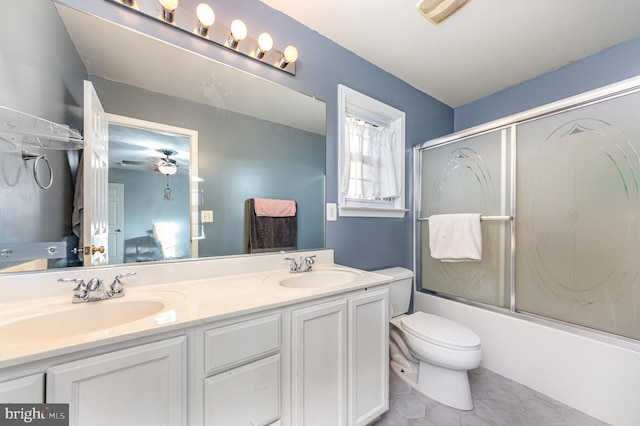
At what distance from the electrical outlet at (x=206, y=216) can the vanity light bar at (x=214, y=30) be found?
896 millimetres

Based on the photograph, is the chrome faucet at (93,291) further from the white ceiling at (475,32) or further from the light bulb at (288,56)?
the white ceiling at (475,32)

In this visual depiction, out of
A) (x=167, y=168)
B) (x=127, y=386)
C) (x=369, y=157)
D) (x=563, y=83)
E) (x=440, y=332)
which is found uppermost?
(x=563, y=83)

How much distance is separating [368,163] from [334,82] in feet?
2.17

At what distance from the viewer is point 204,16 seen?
1163 millimetres

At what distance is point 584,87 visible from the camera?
187 centimetres

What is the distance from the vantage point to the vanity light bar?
3.58ft

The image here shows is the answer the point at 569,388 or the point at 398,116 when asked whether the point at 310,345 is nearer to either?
the point at 569,388

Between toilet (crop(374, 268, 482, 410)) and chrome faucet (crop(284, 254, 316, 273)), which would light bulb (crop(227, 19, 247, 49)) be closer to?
chrome faucet (crop(284, 254, 316, 273))

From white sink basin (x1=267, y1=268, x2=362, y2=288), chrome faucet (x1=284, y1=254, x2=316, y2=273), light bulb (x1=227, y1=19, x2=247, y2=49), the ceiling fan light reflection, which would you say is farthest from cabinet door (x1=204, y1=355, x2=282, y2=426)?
light bulb (x1=227, y1=19, x2=247, y2=49)

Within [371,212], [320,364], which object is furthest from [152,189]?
[371,212]

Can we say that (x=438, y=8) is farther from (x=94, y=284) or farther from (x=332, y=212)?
(x=94, y=284)

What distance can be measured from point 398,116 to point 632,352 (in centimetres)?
204

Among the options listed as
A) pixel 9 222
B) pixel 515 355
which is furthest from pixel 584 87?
pixel 9 222

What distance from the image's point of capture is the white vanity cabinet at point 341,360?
961mm
